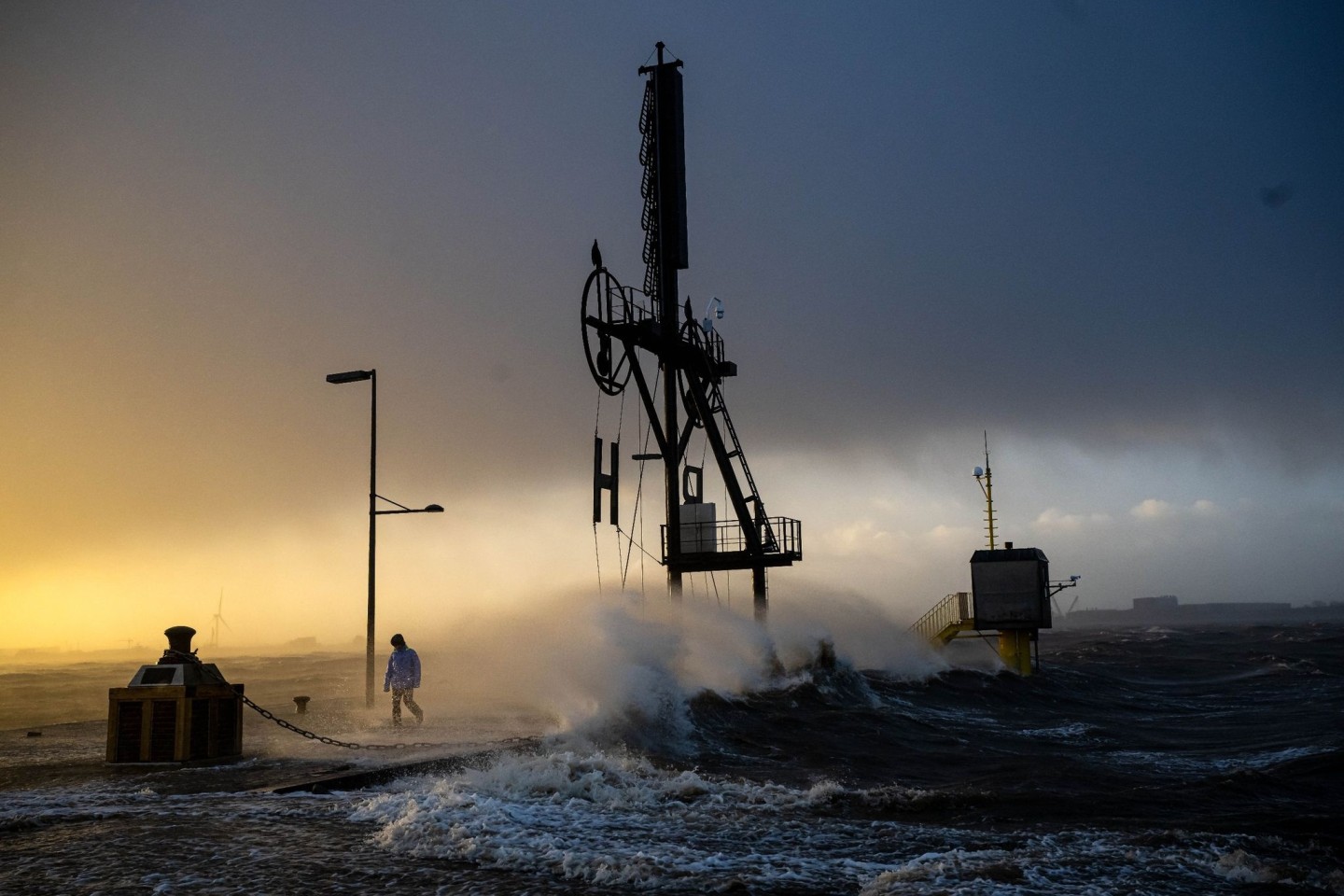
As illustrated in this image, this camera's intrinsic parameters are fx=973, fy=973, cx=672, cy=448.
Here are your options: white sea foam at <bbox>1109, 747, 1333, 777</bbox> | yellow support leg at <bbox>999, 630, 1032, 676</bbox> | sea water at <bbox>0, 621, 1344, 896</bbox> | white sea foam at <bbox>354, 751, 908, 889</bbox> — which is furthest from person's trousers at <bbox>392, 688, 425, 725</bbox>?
yellow support leg at <bbox>999, 630, 1032, 676</bbox>

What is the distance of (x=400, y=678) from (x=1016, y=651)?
93.0 ft

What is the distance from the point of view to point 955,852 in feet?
30.2

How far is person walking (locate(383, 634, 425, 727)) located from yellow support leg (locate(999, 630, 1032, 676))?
89.2 ft

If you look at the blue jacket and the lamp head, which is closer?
the blue jacket

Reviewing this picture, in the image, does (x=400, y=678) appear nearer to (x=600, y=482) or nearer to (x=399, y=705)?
(x=399, y=705)

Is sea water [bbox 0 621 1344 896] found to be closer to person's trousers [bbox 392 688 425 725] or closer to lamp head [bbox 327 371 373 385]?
person's trousers [bbox 392 688 425 725]

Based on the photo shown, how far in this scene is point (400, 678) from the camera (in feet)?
64.2

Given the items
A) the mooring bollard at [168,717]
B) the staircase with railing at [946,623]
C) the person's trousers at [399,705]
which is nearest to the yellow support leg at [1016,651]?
the staircase with railing at [946,623]

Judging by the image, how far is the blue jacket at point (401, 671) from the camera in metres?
19.5

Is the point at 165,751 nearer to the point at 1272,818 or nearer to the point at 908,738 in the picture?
the point at 908,738

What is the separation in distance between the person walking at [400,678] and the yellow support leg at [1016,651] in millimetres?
27203

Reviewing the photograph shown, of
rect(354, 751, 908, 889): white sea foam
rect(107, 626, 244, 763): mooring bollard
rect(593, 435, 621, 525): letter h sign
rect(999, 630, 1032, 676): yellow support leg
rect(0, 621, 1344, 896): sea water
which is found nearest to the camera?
rect(0, 621, 1344, 896): sea water

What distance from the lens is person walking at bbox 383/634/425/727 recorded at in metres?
19.5

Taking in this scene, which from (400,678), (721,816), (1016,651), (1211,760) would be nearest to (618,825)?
(721,816)
